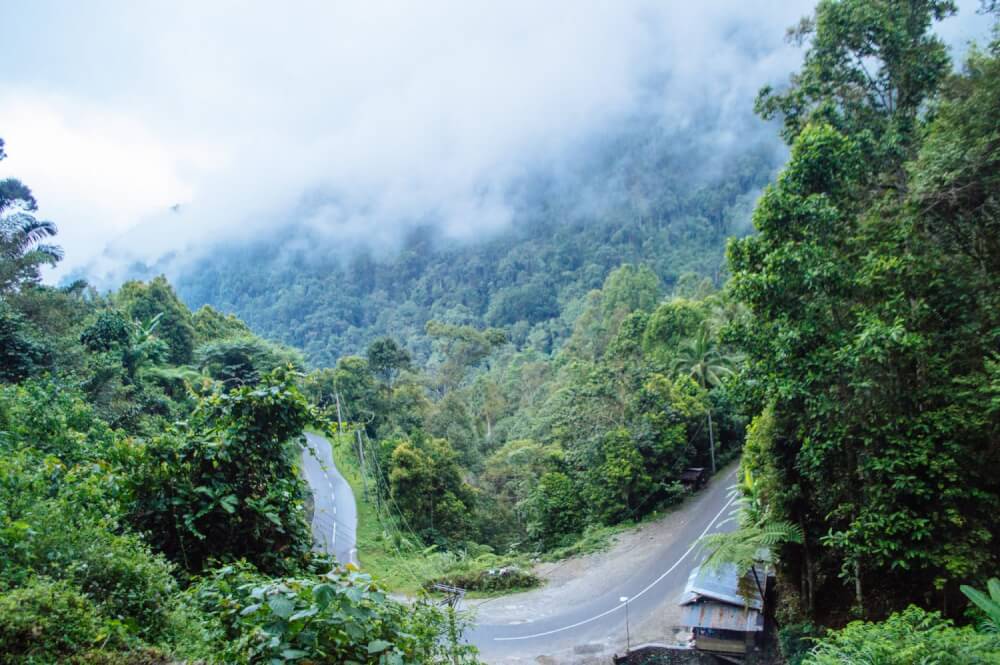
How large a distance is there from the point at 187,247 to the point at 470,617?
106855 mm

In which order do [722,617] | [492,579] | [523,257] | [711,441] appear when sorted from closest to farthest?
[722,617] → [492,579] → [711,441] → [523,257]

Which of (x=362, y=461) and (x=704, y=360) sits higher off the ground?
(x=704, y=360)

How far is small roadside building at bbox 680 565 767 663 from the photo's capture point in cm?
921

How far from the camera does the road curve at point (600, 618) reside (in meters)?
11.4

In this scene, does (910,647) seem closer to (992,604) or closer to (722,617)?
(992,604)

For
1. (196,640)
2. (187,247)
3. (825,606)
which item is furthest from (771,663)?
(187,247)

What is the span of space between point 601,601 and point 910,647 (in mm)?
10020

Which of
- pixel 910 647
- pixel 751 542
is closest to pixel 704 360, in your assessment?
pixel 751 542

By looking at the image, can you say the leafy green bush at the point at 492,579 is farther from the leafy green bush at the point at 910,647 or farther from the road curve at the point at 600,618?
the leafy green bush at the point at 910,647

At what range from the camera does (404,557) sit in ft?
55.3

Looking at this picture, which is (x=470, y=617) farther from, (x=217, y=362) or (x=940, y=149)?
(x=217, y=362)

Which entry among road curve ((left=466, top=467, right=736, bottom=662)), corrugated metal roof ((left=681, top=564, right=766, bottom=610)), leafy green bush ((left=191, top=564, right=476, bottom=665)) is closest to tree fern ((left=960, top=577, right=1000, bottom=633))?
corrugated metal roof ((left=681, top=564, right=766, bottom=610))

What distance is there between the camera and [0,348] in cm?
1092

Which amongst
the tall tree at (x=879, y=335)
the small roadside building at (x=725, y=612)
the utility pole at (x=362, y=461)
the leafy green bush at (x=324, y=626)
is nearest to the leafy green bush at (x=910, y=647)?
the tall tree at (x=879, y=335)
